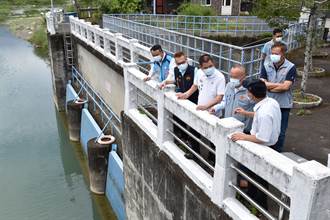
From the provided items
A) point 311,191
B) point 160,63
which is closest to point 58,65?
point 160,63

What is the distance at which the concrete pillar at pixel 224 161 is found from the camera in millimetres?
3621

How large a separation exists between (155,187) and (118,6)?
20751mm

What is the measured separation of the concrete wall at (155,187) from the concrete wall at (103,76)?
3.71 meters

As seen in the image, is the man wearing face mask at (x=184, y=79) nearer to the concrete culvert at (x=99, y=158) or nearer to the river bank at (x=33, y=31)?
the concrete culvert at (x=99, y=158)

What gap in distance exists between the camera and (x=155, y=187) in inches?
222

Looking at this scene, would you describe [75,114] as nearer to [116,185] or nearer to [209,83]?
[116,185]

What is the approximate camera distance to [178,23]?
64.1 feet

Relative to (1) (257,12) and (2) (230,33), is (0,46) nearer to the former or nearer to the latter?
(2) (230,33)

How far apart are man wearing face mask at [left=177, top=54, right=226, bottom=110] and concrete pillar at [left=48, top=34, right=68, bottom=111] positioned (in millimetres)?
13856

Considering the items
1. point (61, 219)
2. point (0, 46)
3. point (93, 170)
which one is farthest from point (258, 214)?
point (0, 46)

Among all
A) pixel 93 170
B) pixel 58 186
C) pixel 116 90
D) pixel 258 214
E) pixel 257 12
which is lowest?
pixel 58 186

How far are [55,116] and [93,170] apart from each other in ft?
28.7

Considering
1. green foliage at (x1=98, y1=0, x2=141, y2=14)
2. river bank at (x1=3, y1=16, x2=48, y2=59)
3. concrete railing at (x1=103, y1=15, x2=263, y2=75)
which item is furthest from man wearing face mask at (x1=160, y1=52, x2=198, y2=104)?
river bank at (x1=3, y1=16, x2=48, y2=59)

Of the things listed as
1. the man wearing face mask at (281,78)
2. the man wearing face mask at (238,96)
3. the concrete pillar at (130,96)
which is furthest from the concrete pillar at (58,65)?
the man wearing face mask at (238,96)
